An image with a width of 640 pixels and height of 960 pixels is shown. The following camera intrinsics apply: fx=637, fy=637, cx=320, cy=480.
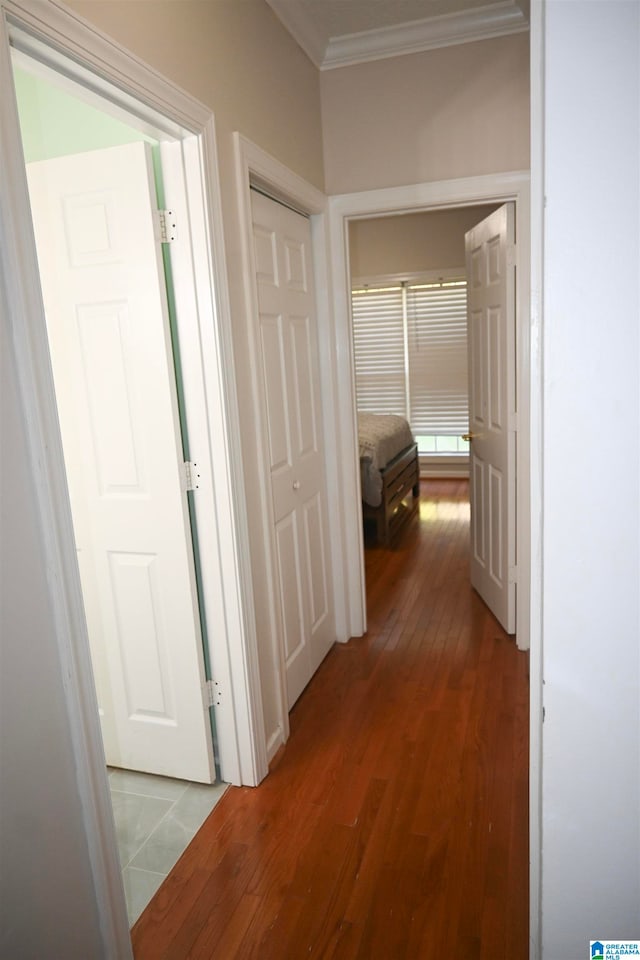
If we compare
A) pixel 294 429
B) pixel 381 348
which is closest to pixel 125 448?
pixel 294 429

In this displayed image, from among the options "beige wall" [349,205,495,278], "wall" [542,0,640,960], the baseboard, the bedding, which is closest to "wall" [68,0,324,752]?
"wall" [542,0,640,960]

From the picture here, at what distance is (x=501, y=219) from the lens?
294 cm

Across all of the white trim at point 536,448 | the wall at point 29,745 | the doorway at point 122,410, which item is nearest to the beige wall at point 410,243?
the doorway at point 122,410

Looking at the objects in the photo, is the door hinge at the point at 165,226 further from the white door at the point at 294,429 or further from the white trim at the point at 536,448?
the white trim at the point at 536,448

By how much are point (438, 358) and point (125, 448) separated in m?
5.32

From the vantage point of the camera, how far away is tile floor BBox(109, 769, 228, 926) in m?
1.87

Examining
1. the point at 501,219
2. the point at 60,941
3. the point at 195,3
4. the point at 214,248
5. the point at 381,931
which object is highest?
the point at 195,3

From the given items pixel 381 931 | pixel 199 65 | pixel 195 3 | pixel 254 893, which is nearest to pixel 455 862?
pixel 381 931

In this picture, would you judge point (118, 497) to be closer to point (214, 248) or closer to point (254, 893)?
point (214, 248)

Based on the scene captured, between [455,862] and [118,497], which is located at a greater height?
[118,497]

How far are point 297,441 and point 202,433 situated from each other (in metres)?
0.78

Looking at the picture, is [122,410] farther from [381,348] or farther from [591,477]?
[381,348]

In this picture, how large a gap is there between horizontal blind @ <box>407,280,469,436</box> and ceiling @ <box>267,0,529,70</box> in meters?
3.97

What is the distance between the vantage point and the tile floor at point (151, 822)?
187 centimetres
